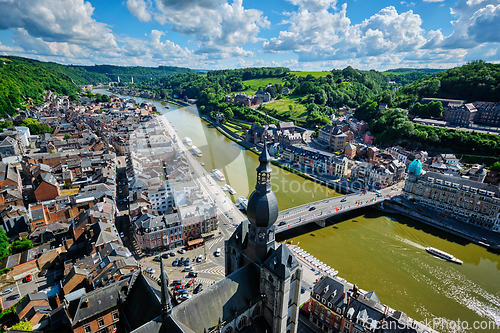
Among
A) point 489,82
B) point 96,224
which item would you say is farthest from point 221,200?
point 489,82

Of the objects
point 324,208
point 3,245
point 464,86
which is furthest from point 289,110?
point 3,245

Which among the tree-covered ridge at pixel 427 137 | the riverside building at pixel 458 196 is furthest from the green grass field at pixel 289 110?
the riverside building at pixel 458 196

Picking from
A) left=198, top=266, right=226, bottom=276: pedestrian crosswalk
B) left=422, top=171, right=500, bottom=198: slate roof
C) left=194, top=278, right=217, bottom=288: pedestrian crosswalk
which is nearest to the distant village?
left=198, top=266, right=226, bottom=276: pedestrian crosswalk

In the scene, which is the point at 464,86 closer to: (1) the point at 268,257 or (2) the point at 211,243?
(2) the point at 211,243

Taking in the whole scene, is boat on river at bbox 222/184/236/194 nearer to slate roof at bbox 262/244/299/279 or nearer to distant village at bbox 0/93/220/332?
distant village at bbox 0/93/220/332

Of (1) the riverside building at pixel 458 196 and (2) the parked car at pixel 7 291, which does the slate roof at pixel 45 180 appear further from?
(1) the riverside building at pixel 458 196

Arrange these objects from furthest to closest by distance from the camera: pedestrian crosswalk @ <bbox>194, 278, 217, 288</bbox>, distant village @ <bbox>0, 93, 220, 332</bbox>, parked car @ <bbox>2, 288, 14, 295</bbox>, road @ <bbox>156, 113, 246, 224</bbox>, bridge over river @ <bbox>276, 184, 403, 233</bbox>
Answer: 1. road @ <bbox>156, 113, 246, 224</bbox>
2. bridge over river @ <bbox>276, 184, 403, 233</bbox>
3. pedestrian crosswalk @ <bbox>194, 278, 217, 288</bbox>
4. parked car @ <bbox>2, 288, 14, 295</bbox>
5. distant village @ <bbox>0, 93, 220, 332</bbox>

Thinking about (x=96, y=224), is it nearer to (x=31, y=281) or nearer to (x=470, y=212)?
(x=31, y=281)
